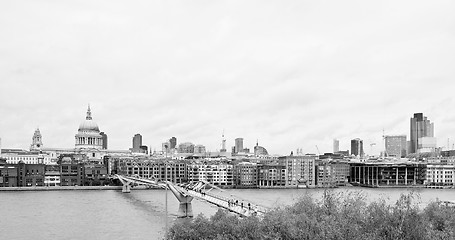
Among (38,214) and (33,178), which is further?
(33,178)

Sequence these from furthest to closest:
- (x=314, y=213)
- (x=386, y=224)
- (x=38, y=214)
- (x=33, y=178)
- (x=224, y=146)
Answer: (x=224, y=146) < (x=33, y=178) < (x=38, y=214) < (x=314, y=213) < (x=386, y=224)

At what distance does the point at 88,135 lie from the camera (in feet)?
249

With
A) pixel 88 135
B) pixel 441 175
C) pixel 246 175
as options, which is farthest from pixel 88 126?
pixel 441 175

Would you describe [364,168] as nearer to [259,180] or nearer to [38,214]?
[259,180]

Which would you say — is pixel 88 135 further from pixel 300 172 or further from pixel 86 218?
pixel 86 218

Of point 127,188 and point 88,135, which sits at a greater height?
point 88,135

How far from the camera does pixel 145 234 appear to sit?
2002cm

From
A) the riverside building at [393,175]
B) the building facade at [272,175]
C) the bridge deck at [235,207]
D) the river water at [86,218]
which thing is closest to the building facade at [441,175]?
the riverside building at [393,175]

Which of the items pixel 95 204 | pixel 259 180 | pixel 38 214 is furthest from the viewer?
pixel 259 180

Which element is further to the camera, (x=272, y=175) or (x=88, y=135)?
(x=88, y=135)

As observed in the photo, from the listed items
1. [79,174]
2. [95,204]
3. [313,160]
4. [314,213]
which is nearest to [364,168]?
[313,160]

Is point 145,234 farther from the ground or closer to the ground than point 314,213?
closer to the ground

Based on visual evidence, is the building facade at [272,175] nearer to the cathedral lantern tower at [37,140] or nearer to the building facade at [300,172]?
the building facade at [300,172]

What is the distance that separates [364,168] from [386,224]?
51.4m
